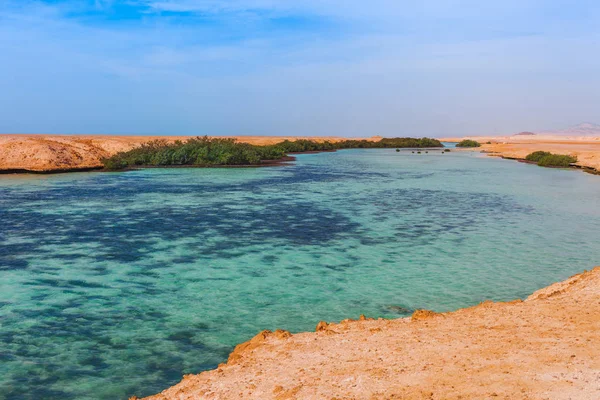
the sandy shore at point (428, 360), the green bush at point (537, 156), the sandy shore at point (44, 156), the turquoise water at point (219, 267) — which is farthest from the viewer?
the green bush at point (537, 156)

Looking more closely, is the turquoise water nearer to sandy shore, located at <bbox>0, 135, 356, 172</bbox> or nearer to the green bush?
sandy shore, located at <bbox>0, 135, 356, 172</bbox>

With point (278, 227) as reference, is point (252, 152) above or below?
above

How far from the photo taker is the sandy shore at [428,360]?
5121 mm

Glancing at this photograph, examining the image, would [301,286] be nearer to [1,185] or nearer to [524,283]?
[524,283]

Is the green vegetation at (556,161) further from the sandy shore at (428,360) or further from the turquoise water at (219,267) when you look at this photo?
the sandy shore at (428,360)

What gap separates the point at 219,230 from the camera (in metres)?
17.3

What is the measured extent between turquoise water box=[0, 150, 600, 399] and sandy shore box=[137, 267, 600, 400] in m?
A: 1.27

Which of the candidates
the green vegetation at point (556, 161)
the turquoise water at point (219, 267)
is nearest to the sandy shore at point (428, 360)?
the turquoise water at point (219, 267)

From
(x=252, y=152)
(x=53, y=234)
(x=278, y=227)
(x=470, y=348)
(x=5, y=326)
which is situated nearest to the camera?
(x=470, y=348)

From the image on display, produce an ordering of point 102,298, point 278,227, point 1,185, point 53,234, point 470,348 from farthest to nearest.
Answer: point 1,185, point 278,227, point 53,234, point 102,298, point 470,348

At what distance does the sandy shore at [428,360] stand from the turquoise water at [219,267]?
4.15ft

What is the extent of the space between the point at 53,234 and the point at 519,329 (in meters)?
14.7

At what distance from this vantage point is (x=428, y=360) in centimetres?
596

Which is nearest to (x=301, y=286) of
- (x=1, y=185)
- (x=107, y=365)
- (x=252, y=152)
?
(x=107, y=365)
